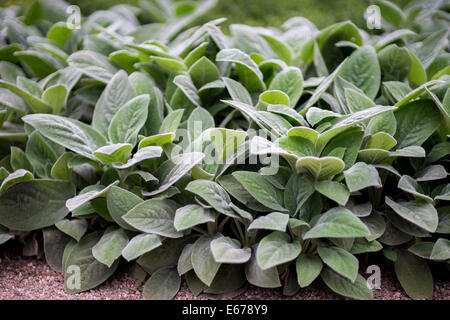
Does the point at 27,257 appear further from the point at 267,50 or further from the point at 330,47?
the point at 330,47

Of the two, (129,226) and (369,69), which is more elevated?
Result: (369,69)

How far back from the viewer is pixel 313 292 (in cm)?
136

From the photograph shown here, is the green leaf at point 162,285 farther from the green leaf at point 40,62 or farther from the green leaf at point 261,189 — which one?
the green leaf at point 40,62

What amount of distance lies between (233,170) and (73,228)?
565 mm

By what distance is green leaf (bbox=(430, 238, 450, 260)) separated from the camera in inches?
50.5

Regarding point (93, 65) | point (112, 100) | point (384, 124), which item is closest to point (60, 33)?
point (93, 65)

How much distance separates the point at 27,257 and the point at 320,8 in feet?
9.30

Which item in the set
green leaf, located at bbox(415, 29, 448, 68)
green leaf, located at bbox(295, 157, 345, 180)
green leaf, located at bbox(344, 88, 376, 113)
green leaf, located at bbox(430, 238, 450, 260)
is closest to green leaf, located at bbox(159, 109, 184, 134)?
green leaf, located at bbox(295, 157, 345, 180)

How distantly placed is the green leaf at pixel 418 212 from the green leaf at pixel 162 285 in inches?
27.5

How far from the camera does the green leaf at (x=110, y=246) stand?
1336 mm

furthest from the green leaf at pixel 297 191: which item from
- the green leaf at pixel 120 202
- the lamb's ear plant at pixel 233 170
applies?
the green leaf at pixel 120 202

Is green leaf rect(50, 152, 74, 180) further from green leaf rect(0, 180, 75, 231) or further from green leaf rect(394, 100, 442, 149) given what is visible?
green leaf rect(394, 100, 442, 149)

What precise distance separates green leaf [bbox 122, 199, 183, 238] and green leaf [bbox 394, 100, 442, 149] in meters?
0.79
